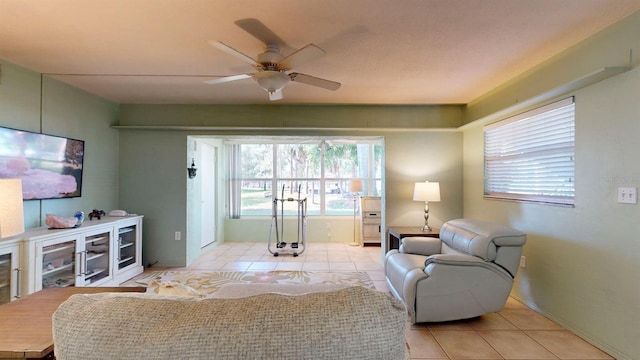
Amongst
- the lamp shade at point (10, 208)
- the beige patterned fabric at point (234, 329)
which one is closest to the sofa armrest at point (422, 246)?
the beige patterned fabric at point (234, 329)

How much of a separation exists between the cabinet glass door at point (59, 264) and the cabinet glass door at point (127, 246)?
678 millimetres

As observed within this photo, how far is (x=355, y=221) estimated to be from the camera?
607cm

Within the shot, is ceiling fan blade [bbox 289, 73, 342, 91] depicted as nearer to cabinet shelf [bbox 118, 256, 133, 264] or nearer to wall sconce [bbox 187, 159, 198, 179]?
wall sconce [bbox 187, 159, 198, 179]

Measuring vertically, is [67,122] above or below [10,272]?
above

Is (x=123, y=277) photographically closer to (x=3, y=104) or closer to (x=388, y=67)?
(x=3, y=104)

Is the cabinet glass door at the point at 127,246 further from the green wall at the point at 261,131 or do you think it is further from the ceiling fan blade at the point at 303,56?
the ceiling fan blade at the point at 303,56

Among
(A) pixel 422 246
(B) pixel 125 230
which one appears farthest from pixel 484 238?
(B) pixel 125 230

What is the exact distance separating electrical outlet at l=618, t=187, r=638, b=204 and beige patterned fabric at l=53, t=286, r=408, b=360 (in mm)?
2314

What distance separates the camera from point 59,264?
9.37 feet

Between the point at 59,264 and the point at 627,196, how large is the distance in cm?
484

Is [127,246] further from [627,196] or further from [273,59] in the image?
[627,196]

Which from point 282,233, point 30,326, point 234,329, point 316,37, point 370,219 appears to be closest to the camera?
point 234,329

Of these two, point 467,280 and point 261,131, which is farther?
point 261,131

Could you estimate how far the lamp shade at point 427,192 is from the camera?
3.88 meters
